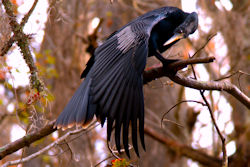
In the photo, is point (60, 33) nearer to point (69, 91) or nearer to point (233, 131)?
point (69, 91)

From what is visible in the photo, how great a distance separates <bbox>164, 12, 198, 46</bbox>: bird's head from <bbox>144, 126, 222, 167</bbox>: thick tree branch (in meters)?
2.50

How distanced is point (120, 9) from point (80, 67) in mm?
1549

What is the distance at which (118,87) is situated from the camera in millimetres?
3059

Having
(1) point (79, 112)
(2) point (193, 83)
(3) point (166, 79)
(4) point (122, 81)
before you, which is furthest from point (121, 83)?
(3) point (166, 79)

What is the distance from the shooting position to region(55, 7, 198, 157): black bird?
9.57 feet

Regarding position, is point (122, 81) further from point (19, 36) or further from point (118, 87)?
point (19, 36)

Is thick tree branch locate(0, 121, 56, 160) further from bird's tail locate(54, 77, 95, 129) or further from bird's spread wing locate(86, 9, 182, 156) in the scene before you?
bird's spread wing locate(86, 9, 182, 156)

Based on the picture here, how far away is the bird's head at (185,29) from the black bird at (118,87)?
28 cm

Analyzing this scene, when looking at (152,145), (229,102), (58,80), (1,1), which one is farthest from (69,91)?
(1,1)

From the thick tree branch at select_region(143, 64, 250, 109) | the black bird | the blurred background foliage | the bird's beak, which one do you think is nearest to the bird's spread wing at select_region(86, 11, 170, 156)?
the black bird

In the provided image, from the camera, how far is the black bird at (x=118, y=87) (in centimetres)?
292

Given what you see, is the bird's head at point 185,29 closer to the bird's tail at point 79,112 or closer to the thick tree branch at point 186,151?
the bird's tail at point 79,112

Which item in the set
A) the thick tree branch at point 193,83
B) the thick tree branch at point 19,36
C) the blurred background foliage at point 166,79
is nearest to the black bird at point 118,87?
the thick tree branch at point 193,83

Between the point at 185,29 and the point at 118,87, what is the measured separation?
1.23 m
